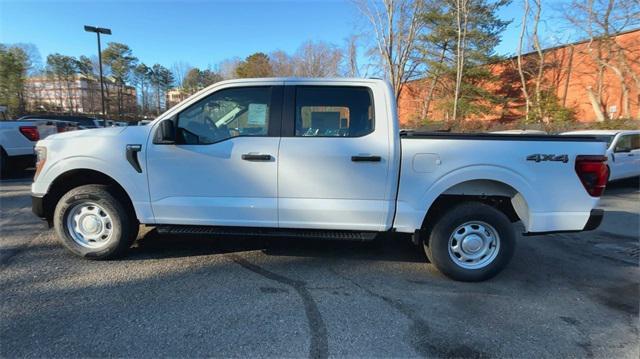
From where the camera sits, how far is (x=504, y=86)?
29625 millimetres

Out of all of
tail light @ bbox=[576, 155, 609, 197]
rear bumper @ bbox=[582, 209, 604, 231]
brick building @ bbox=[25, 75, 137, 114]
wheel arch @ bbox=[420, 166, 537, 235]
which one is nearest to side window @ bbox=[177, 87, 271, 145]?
wheel arch @ bbox=[420, 166, 537, 235]

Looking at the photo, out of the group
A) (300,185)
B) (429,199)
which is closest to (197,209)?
(300,185)

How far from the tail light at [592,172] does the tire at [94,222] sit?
186 inches

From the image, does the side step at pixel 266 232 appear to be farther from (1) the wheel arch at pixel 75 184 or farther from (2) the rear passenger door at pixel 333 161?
(1) the wheel arch at pixel 75 184

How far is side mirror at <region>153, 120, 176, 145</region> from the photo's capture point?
3.45 metres

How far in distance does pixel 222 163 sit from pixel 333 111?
4.21 feet

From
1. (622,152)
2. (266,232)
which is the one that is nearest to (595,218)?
(266,232)

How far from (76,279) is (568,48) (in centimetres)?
3085

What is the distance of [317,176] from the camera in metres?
3.50

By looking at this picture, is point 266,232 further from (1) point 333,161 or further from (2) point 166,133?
(2) point 166,133

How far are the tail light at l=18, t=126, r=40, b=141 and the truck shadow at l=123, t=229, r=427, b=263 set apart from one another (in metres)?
6.33

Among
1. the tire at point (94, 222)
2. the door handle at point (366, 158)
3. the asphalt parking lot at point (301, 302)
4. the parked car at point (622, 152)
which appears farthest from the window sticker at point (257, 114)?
the parked car at point (622, 152)

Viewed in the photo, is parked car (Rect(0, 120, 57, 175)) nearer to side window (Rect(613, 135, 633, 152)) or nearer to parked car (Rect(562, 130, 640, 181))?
parked car (Rect(562, 130, 640, 181))

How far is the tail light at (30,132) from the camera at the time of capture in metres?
8.45
